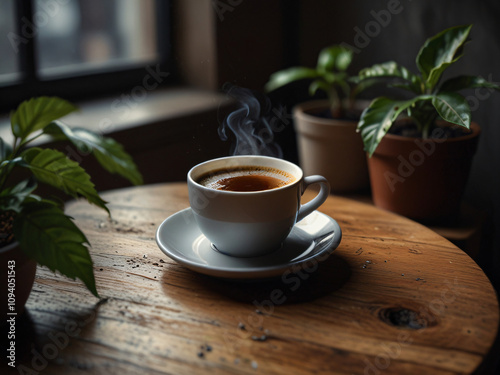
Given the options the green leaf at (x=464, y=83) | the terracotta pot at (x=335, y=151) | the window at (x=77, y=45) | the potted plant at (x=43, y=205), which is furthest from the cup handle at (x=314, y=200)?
the window at (x=77, y=45)

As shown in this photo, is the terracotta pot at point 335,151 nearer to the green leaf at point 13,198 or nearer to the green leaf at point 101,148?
the green leaf at point 101,148

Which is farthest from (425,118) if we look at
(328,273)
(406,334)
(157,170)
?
(157,170)

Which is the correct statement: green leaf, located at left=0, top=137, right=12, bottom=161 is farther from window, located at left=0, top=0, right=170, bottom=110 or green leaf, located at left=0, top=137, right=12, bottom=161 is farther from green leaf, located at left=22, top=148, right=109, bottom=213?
window, located at left=0, top=0, right=170, bottom=110

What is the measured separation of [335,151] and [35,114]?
3.18 feet

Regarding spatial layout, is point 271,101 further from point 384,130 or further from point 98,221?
point 98,221

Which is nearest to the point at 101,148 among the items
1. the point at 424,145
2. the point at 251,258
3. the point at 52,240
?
the point at 52,240

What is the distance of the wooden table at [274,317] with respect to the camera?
0.61m

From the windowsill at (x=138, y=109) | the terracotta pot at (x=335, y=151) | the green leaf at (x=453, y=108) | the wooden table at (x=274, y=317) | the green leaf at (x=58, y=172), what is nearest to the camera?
the wooden table at (x=274, y=317)

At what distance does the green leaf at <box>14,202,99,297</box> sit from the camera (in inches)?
24.3

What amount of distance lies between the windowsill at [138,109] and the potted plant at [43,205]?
31.4 inches

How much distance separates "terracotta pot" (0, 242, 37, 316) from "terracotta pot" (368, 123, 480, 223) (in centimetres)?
85

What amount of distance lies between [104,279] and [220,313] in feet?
0.70

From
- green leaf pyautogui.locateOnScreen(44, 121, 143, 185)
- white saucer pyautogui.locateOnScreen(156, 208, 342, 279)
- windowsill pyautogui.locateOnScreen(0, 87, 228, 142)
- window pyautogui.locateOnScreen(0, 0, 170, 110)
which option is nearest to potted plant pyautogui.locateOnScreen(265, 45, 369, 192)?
windowsill pyautogui.locateOnScreen(0, 87, 228, 142)

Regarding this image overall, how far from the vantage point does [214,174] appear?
0.89 metres
